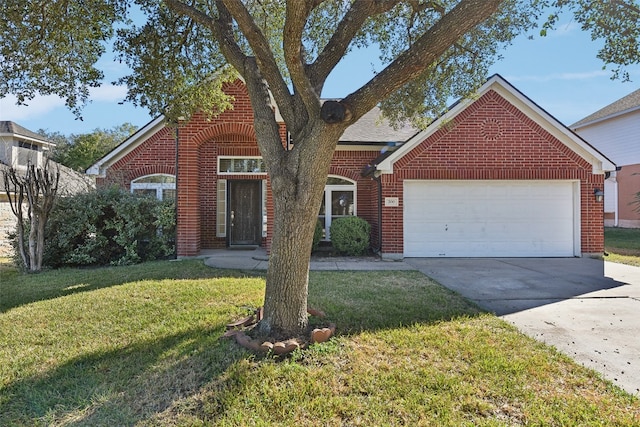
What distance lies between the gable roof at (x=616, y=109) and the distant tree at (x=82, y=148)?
37.3m

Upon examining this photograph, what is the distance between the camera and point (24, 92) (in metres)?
6.79

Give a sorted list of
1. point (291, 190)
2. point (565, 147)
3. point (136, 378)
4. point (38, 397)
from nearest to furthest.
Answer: point (38, 397), point (136, 378), point (291, 190), point (565, 147)

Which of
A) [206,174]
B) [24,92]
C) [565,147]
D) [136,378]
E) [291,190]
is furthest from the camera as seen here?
[206,174]

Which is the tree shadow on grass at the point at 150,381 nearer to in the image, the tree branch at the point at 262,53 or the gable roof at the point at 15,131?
the tree branch at the point at 262,53

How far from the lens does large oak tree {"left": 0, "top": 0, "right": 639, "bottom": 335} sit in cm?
411

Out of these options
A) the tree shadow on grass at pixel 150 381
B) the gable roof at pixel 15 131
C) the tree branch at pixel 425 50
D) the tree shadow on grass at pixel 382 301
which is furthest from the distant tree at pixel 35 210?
the gable roof at pixel 15 131

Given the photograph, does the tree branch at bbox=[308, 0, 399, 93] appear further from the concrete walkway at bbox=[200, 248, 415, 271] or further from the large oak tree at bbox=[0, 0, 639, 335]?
the concrete walkway at bbox=[200, 248, 415, 271]

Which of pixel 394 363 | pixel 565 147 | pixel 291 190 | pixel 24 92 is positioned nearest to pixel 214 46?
pixel 24 92

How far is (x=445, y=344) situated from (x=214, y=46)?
7092 millimetres

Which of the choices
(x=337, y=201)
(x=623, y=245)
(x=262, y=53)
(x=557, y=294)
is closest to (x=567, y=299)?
(x=557, y=294)

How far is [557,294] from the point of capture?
273 inches

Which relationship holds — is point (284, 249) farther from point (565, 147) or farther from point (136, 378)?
point (565, 147)

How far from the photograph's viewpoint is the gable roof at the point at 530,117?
11.0 metres

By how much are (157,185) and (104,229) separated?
11.7ft
